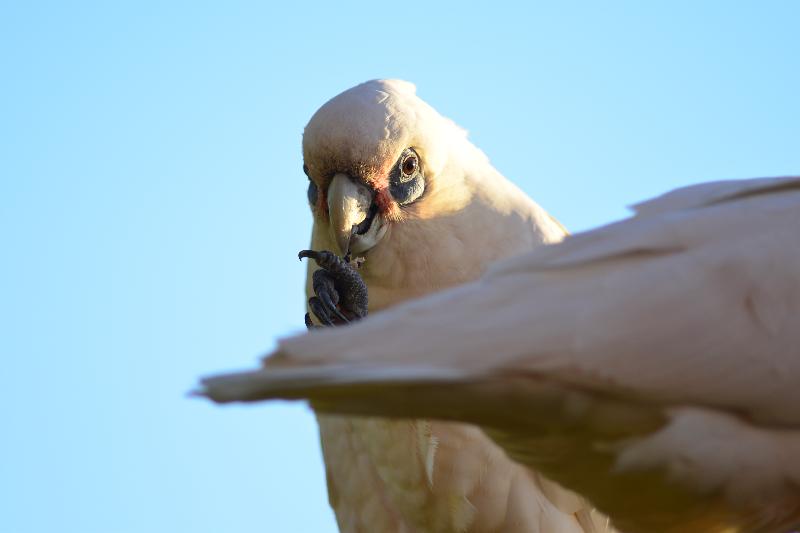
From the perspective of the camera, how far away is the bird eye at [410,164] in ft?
11.0

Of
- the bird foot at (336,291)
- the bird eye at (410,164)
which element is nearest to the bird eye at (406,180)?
the bird eye at (410,164)

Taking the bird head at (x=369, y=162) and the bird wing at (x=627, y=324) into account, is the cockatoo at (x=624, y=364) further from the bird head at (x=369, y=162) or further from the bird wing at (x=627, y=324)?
the bird head at (x=369, y=162)

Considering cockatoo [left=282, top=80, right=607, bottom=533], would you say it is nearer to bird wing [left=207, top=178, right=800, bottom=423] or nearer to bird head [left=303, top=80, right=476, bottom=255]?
bird head [left=303, top=80, right=476, bottom=255]

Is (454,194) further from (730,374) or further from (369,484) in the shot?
(730,374)

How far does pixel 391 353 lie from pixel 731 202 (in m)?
0.88

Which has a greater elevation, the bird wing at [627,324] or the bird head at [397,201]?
the bird head at [397,201]

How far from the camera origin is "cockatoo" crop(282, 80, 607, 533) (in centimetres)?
317

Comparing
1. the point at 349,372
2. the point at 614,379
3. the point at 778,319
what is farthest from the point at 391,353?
the point at 778,319

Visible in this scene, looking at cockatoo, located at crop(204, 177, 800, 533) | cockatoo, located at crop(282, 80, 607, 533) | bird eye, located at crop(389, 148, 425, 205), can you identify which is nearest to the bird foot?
cockatoo, located at crop(282, 80, 607, 533)

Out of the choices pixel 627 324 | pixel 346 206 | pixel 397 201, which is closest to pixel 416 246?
pixel 397 201

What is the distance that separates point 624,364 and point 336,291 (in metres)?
1.63

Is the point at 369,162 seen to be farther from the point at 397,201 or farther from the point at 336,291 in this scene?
the point at 336,291

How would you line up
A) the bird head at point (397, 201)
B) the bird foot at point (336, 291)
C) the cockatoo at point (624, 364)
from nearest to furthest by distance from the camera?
the cockatoo at point (624, 364) < the bird foot at point (336, 291) < the bird head at point (397, 201)

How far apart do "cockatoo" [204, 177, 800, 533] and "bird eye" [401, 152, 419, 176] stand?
1.43m
